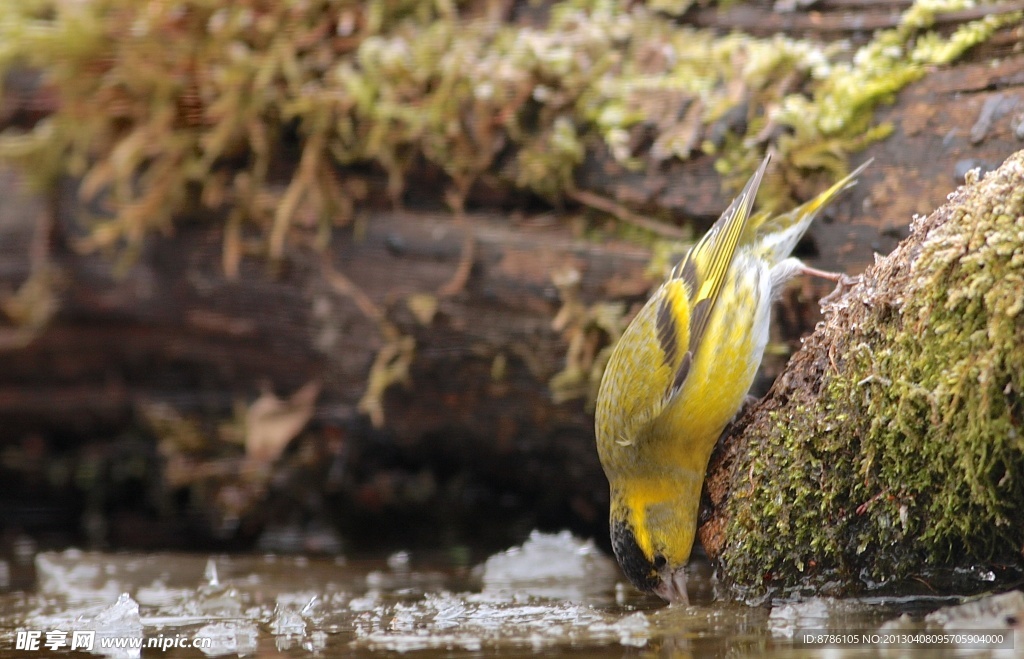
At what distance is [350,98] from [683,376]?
2.29m

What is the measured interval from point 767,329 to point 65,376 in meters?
4.16

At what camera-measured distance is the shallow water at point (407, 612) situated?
2951 millimetres

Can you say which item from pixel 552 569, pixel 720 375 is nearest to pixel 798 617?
pixel 720 375

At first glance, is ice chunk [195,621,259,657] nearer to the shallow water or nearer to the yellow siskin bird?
the shallow water

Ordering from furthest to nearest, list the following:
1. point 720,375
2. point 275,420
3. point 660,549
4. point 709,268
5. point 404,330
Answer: point 275,420
point 404,330
point 709,268
point 720,375
point 660,549

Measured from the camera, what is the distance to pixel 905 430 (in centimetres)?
295

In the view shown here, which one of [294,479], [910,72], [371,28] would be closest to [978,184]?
[910,72]

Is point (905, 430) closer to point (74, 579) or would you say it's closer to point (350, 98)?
point (350, 98)

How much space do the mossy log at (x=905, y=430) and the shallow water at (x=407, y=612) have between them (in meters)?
0.20

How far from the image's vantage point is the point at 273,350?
213 inches

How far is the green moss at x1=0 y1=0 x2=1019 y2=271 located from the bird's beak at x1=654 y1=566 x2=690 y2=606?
68.2 inches

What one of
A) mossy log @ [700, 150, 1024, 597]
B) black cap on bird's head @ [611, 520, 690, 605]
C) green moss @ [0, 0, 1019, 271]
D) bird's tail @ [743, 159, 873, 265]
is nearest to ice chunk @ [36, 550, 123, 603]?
green moss @ [0, 0, 1019, 271]

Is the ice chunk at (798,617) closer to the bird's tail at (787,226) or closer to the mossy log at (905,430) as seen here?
the mossy log at (905,430)

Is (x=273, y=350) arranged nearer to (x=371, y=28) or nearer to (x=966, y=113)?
(x=371, y=28)
